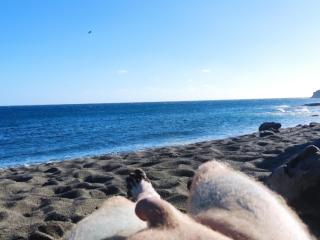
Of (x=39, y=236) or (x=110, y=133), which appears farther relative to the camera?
(x=110, y=133)

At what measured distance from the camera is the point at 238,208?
1.68 meters

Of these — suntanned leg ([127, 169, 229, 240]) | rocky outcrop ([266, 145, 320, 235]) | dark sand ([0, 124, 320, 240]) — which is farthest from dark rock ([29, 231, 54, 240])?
suntanned leg ([127, 169, 229, 240])

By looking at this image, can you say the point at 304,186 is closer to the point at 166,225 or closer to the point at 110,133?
the point at 166,225

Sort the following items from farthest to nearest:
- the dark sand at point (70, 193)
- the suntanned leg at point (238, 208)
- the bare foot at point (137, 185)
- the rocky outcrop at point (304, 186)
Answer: the dark sand at point (70, 193)
the rocky outcrop at point (304, 186)
the bare foot at point (137, 185)
the suntanned leg at point (238, 208)

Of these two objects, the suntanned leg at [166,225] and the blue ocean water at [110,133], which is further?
the blue ocean water at [110,133]

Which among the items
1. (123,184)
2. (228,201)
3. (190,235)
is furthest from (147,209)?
(123,184)

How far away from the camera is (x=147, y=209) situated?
1.39 meters

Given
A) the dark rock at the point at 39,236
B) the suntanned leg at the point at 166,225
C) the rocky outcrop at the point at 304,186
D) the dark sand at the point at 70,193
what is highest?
the suntanned leg at the point at 166,225

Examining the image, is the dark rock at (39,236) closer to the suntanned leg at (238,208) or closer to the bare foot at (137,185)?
the bare foot at (137,185)

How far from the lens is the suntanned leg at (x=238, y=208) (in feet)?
4.96

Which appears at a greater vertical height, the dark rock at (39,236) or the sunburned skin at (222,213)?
the sunburned skin at (222,213)

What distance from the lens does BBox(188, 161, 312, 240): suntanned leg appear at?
4.96ft

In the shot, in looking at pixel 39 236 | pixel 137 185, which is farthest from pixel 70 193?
pixel 137 185

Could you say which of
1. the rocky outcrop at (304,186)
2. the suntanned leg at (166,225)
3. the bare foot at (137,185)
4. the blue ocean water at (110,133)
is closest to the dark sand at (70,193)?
the rocky outcrop at (304,186)
